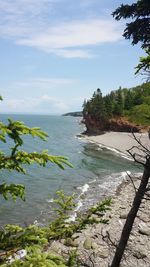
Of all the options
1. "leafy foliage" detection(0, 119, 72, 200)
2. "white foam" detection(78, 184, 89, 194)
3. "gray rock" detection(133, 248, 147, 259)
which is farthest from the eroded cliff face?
"leafy foliage" detection(0, 119, 72, 200)

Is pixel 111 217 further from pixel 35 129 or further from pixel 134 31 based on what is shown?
pixel 35 129


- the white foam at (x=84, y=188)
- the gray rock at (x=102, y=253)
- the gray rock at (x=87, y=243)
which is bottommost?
the white foam at (x=84, y=188)

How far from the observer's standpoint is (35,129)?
443 cm

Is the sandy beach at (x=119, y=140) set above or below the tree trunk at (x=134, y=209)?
below

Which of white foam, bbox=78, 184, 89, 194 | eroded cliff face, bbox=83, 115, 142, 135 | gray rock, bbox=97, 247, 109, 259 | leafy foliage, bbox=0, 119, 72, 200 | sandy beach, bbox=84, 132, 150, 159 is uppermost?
leafy foliage, bbox=0, 119, 72, 200

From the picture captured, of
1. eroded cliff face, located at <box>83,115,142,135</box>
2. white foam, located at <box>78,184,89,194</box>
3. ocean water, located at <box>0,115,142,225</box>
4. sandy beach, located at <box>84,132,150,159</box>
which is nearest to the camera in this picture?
ocean water, located at <box>0,115,142,225</box>

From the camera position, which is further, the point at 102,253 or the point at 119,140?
the point at 119,140

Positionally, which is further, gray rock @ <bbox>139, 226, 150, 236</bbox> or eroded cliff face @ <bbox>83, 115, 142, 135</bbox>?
eroded cliff face @ <bbox>83, 115, 142, 135</bbox>

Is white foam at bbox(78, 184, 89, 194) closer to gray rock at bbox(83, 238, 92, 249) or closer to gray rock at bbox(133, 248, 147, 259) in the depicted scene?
gray rock at bbox(83, 238, 92, 249)

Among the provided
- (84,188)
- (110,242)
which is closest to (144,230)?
(110,242)

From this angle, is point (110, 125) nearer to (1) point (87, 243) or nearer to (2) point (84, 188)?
(2) point (84, 188)

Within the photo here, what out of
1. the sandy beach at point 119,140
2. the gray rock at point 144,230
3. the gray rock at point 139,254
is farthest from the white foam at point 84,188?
the sandy beach at point 119,140

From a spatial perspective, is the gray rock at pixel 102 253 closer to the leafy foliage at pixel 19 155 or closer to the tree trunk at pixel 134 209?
the tree trunk at pixel 134 209

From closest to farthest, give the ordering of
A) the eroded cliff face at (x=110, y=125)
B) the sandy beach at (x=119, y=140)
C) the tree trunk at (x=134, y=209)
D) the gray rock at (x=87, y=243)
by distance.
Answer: the tree trunk at (x=134, y=209), the gray rock at (x=87, y=243), the sandy beach at (x=119, y=140), the eroded cliff face at (x=110, y=125)
